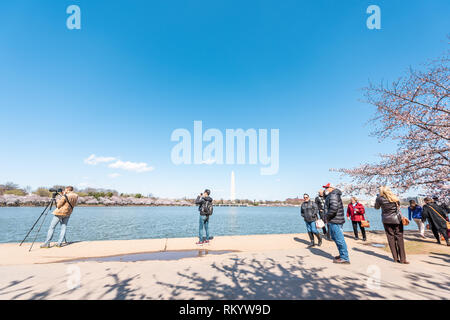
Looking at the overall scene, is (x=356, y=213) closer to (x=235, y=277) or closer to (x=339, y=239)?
(x=339, y=239)

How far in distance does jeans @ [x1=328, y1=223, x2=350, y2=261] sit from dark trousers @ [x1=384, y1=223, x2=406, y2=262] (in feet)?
4.47

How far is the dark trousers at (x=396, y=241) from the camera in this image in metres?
5.52

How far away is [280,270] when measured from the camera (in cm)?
493

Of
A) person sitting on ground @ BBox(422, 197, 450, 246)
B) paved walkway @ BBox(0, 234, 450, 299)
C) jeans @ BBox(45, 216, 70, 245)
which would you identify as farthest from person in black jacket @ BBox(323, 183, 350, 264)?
jeans @ BBox(45, 216, 70, 245)

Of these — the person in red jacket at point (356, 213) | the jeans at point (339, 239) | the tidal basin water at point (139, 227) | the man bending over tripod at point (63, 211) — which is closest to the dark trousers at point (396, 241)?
the jeans at point (339, 239)

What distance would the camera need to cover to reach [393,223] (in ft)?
18.8

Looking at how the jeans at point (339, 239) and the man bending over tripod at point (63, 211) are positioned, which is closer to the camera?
the jeans at point (339, 239)

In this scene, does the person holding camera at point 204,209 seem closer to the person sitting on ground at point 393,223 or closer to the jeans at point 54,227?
the jeans at point 54,227

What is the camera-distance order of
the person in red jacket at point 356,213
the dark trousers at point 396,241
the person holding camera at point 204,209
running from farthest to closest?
1. the person in red jacket at point 356,213
2. the person holding camera at point 204,209
3. the dark trousers at point 396,241

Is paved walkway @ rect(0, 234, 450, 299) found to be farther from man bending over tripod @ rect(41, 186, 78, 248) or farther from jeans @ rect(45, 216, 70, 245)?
man bending over tripod @ rect(41, 186, 78, 248)

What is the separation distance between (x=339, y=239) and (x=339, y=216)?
0.64 meters

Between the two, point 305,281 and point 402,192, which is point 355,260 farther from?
point 402,192
